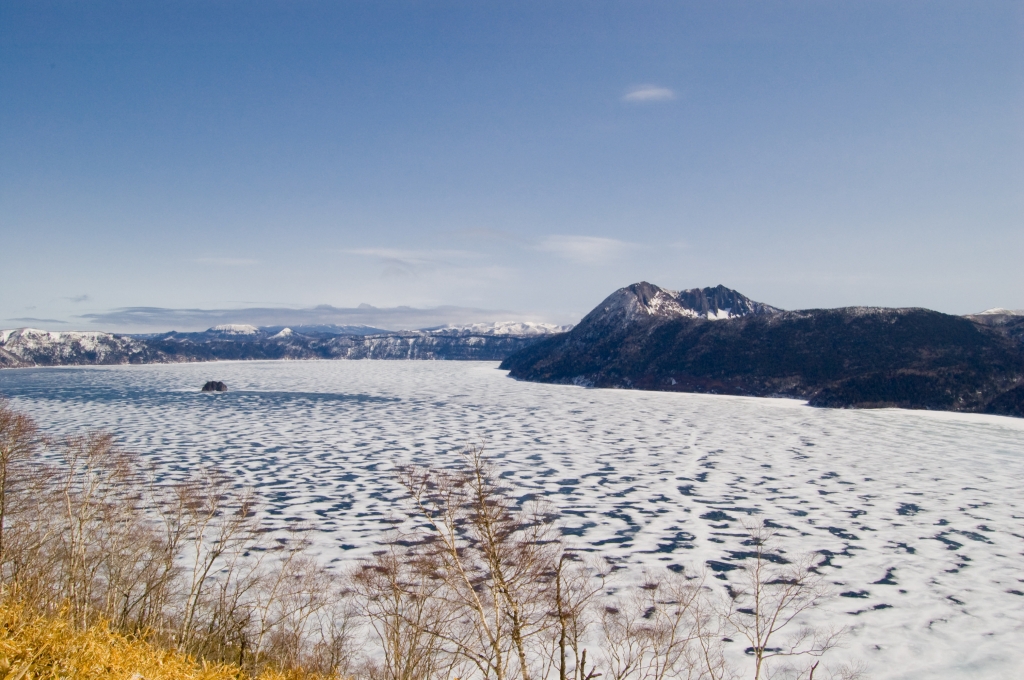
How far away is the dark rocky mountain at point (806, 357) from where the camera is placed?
76812 millimetres

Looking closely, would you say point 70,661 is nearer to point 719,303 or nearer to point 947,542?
point 947,542

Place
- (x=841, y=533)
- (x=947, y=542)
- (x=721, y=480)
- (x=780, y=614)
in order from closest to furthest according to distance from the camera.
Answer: (x=780, y=614)
(x=947, y=542)
(x=841, y=533)
(x=721, y=480)

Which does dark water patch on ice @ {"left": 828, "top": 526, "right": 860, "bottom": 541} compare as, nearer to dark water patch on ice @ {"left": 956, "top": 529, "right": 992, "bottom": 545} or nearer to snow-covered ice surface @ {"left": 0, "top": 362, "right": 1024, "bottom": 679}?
snow-covered ice surface @ {"left": 0, "top": 362, "right": 1024, "bottom": 679}

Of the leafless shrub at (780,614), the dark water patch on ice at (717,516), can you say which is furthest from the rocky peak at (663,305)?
the leafless shrub at (780,614)

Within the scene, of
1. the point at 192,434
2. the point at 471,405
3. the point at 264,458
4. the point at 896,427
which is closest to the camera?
the point at 264,458

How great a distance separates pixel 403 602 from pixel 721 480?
24.0 meters

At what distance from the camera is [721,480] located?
35406 mm

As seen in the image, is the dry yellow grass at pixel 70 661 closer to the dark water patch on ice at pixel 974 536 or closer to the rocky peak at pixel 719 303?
the dark water patch on ice at pixel 974 536

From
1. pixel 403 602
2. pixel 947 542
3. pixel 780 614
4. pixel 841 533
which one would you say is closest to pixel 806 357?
pixel 947 542

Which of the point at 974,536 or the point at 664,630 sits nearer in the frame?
the point at 664,630

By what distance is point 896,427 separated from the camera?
58.5 m

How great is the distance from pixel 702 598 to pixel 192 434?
46.3 metres

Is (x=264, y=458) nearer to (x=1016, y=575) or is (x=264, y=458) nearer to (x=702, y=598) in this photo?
(x=702, y=598)

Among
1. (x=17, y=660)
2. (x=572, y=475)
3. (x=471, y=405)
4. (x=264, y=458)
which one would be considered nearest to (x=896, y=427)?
(x=572, y=475)
